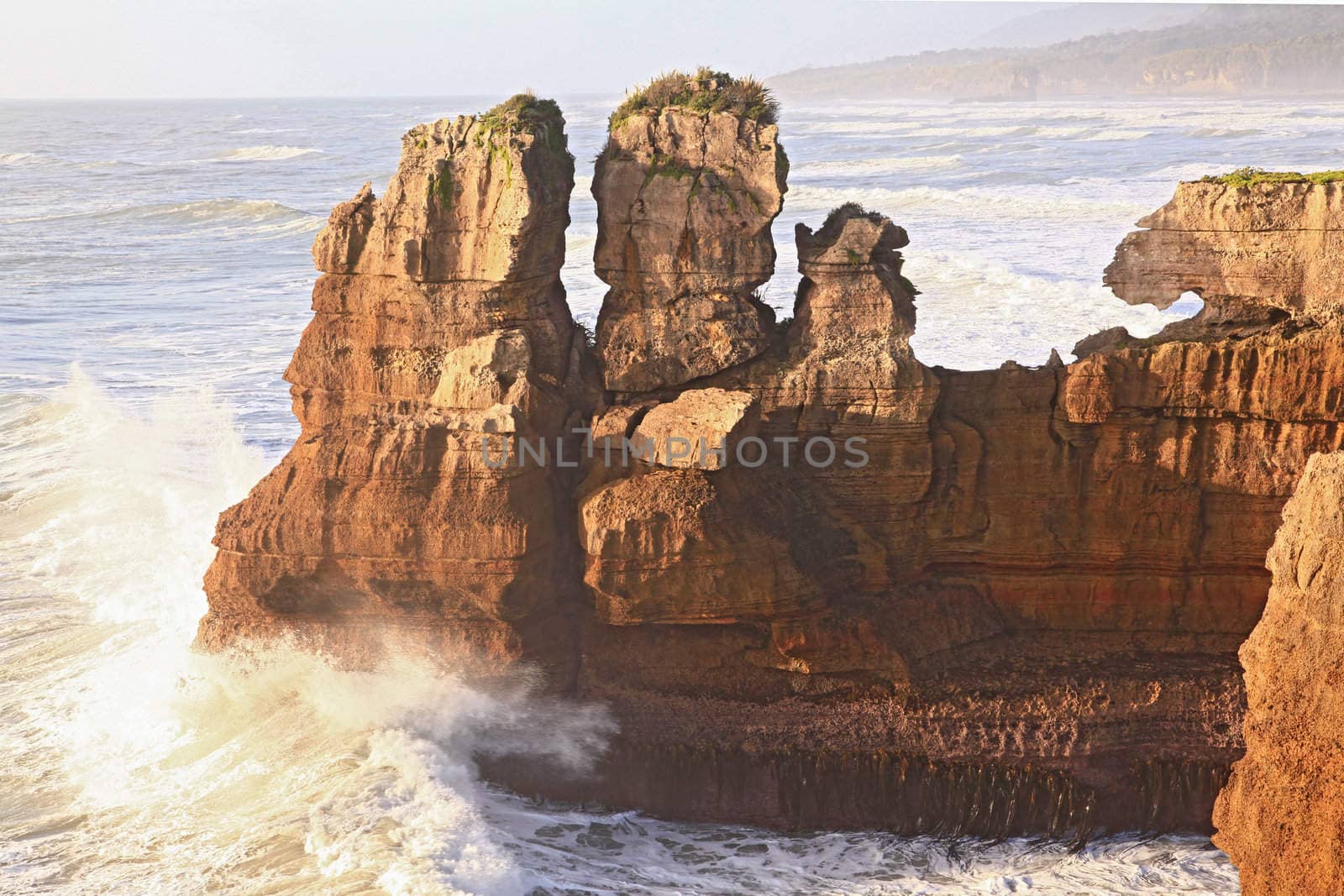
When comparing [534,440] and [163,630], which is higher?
[534,440]

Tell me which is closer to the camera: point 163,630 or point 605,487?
point 605,487

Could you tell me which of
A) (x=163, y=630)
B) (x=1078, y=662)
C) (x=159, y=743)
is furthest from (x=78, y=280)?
(x=1078, y=662)

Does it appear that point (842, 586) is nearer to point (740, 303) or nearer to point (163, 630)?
point (740, 303)


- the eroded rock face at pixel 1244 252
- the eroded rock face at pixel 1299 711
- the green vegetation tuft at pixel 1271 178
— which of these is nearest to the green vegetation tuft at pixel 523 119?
the eroded rock face at pixel 1244 252

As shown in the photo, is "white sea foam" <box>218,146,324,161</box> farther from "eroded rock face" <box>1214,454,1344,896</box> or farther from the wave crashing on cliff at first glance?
"eroded rock face" <box>1214,454,1344,896</box>

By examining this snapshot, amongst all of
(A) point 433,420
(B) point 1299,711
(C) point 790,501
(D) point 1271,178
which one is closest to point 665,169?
(A) point 433,420

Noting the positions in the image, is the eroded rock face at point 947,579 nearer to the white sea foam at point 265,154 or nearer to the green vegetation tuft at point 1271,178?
the green vegetation tuft at point 1271,178

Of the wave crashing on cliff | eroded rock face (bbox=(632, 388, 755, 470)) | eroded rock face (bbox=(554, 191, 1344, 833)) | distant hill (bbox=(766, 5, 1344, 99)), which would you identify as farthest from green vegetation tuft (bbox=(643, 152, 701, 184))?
distant hill (bbox=(766, 5, 1344, 99))
